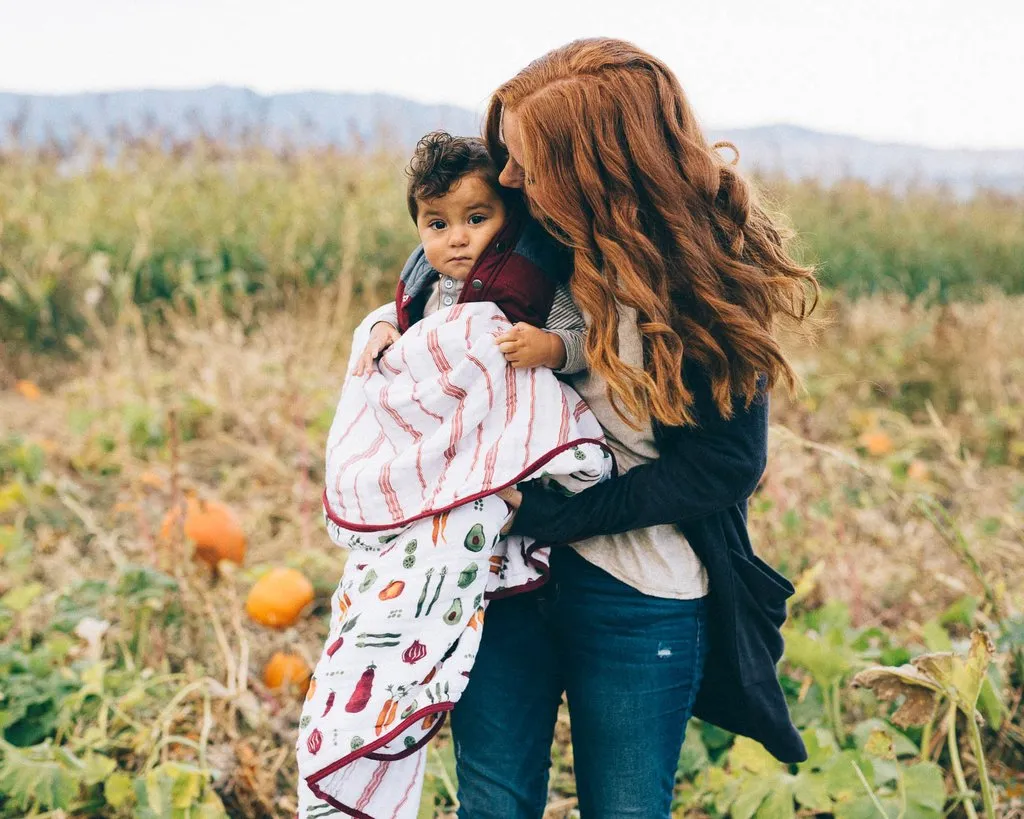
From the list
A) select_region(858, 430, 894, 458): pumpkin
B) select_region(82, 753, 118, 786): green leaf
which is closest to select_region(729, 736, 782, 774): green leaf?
select_region(82, 753, 118, 786): green leaf

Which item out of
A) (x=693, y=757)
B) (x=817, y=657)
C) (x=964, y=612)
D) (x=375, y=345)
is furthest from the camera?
(x=964, y=612)

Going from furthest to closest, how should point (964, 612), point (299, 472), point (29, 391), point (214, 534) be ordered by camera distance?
point (29, 391) → point (299, 472) → point (214, 534) → point (964, 612)

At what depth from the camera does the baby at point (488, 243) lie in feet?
4.84

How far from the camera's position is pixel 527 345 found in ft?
4.65

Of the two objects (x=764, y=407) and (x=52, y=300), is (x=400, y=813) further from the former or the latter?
(x=52, y=300)

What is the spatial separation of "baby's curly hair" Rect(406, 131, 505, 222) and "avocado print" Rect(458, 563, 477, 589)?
22.1 inches

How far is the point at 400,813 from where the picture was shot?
1512 mm

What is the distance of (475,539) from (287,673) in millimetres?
1324

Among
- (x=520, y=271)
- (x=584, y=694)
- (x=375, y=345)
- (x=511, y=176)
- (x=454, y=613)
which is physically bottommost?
(x=584, y=694)

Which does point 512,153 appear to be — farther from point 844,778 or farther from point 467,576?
point 844,778

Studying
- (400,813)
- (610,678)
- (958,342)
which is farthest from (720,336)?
(958,342)

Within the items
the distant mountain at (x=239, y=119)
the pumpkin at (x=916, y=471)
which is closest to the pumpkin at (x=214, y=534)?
the pumpkin at (x=916, y=471)

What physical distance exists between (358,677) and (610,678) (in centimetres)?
39

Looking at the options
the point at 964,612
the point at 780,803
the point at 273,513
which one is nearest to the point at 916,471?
the point at 964,612
